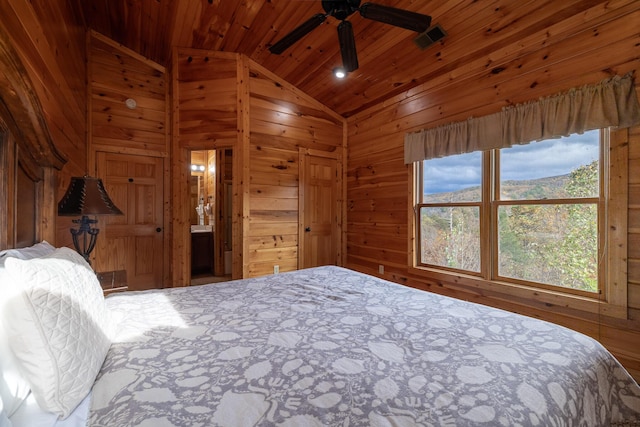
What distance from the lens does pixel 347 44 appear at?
2047 millimetres

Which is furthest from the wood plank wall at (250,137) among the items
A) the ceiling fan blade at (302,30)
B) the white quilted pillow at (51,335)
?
the white quilted pillow at (51,335)

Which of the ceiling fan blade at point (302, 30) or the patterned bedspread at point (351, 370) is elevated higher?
the ceiling fan blade at point (302, 30)

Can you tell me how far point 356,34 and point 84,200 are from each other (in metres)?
2.79

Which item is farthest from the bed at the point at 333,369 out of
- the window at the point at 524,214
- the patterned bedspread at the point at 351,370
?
the window at the point at 524,214

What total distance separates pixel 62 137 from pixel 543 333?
3315 millimetres

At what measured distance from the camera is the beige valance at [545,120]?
1.97 m

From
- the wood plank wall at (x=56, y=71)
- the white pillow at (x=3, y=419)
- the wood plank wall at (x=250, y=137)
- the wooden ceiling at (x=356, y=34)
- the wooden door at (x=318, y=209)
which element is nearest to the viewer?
the white pillow at (x=3, y=419)

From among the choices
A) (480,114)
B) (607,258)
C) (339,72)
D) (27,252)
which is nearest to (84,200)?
(27,252)

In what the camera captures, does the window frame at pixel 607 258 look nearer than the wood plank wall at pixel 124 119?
Yes

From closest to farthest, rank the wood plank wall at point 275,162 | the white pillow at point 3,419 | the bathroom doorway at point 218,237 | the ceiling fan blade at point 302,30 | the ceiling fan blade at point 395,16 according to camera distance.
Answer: the white pillow at point 3,419 → the ceiling fan blade at point 395,16 → the ceiling fan blade at point 302,30 → the wood plank wall at point 275,162 → the bathroom doorway at point 218,237

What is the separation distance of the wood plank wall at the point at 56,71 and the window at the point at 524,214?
3.35 m

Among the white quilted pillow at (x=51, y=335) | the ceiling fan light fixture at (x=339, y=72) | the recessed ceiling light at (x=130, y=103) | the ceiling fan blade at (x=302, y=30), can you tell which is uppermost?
the ceiling fan light fixture at (x=339, y=72)

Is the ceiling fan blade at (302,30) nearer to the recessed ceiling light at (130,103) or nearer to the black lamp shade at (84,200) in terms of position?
the black lamp shade at (84,200)

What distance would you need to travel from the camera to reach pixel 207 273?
5238 mm
